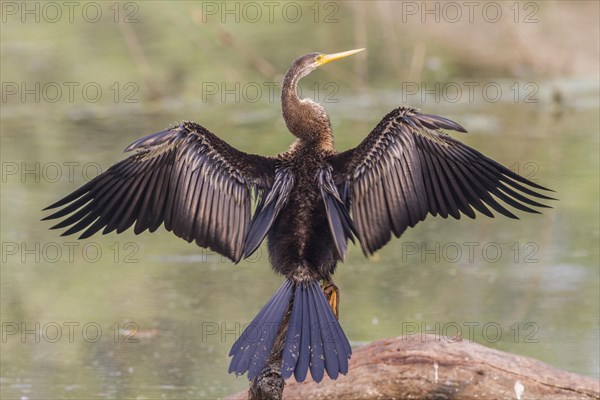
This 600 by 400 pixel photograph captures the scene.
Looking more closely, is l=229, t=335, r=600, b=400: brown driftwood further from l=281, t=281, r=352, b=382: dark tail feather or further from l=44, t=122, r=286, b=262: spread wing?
l=44, t=122, r=286, b=262: spread wing

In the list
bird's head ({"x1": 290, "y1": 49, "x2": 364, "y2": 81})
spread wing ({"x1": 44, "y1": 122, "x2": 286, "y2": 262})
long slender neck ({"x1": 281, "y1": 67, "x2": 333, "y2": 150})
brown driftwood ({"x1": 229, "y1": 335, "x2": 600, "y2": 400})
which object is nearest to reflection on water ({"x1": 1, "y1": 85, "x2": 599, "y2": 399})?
brown driftwood ({"x1": 229, "y1": 335, "x2": 600, "y2": 400})

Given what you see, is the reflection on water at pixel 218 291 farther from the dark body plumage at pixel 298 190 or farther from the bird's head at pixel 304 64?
the bird's head at pixel 304 64

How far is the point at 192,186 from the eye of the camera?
5.64 meters

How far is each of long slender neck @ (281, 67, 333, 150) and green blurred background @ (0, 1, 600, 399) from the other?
1.55 meters

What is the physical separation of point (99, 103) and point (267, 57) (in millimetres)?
2152

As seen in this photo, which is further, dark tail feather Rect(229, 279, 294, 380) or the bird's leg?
the bird's leg

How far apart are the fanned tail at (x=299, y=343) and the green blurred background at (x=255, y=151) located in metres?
1.46

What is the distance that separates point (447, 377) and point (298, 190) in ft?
3.91

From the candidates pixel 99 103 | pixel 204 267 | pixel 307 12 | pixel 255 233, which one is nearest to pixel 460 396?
pixel 255 233

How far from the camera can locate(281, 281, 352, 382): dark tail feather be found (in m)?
4.86

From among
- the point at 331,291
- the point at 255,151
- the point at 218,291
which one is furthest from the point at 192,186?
the point at 255,151

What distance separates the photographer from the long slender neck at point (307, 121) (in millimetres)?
5926

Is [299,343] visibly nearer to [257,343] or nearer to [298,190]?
[257,343]

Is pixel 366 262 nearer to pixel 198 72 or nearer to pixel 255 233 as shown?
pixel 255 233
